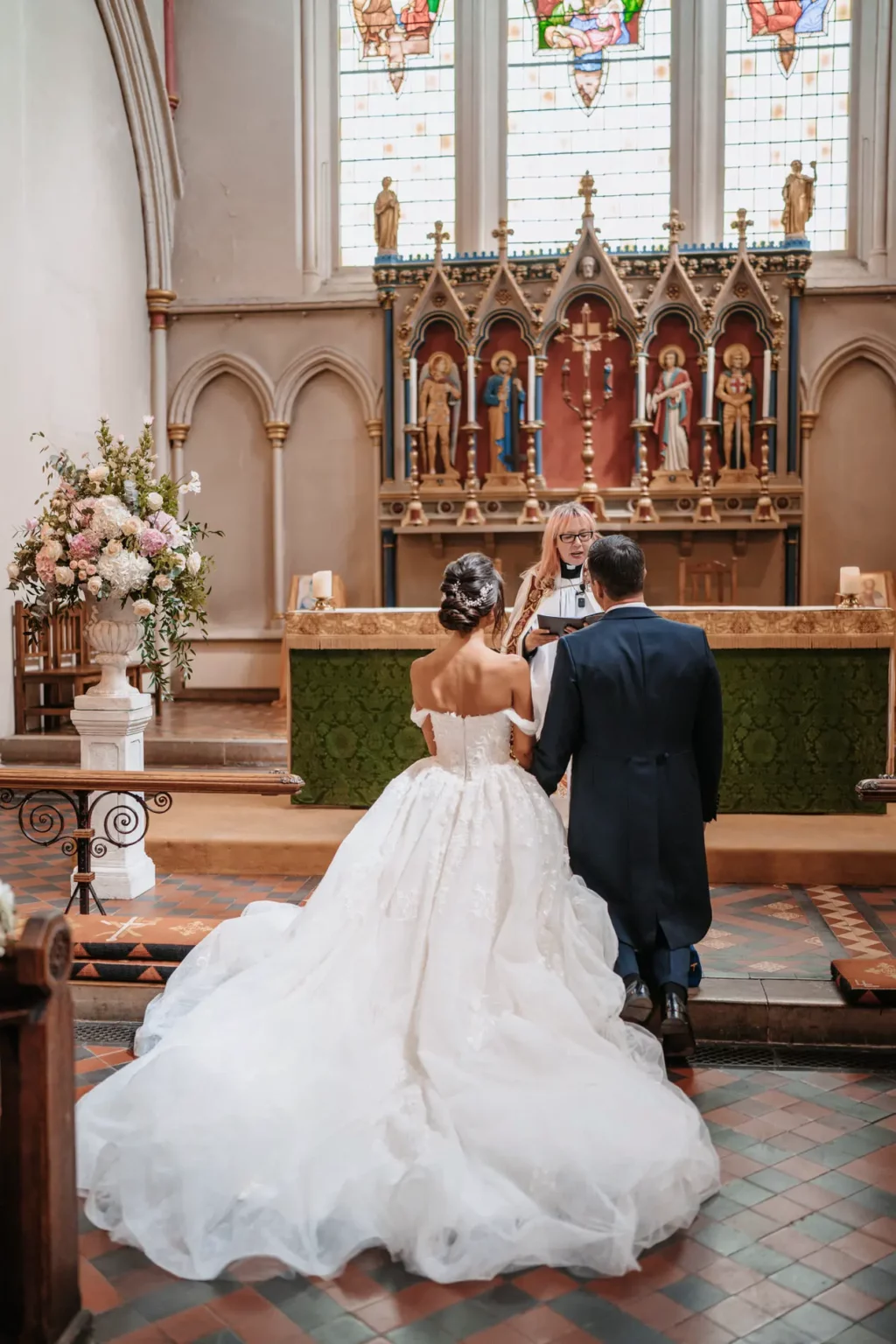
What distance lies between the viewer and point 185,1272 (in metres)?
2.47

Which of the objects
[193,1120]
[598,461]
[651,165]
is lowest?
A: [193,1120]

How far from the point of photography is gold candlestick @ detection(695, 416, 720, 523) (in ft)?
35.5

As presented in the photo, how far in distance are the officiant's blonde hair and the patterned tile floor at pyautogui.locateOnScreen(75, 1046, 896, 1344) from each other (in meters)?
2.27

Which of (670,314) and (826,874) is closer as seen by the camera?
(826,874)

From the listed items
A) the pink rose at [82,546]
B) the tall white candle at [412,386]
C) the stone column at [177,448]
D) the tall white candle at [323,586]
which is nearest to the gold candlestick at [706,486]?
the tall white candle at [412,386]

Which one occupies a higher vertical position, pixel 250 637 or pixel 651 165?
pixel 651 165

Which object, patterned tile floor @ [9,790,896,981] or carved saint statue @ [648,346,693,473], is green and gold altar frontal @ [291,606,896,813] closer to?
patterned tile floor @ [9,790,896,981]

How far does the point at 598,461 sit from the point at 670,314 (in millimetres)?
1446

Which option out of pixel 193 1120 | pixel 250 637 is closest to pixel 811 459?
pixel 250 637

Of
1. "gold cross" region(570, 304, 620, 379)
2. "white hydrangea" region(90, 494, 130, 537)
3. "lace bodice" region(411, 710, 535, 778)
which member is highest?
"gold cross" region(570, 304, 620, 379)

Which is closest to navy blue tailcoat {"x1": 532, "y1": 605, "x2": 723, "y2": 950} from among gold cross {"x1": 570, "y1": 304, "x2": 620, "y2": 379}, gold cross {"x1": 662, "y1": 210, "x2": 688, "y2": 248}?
gold cross {"x1": 570, "y1": 304, "x2": 620, "y2": 379}

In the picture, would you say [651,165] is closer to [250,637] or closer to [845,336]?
[845,336]

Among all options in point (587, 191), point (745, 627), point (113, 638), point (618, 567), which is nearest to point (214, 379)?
point (587, 191)

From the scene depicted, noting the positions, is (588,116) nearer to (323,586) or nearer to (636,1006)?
(323,586)
